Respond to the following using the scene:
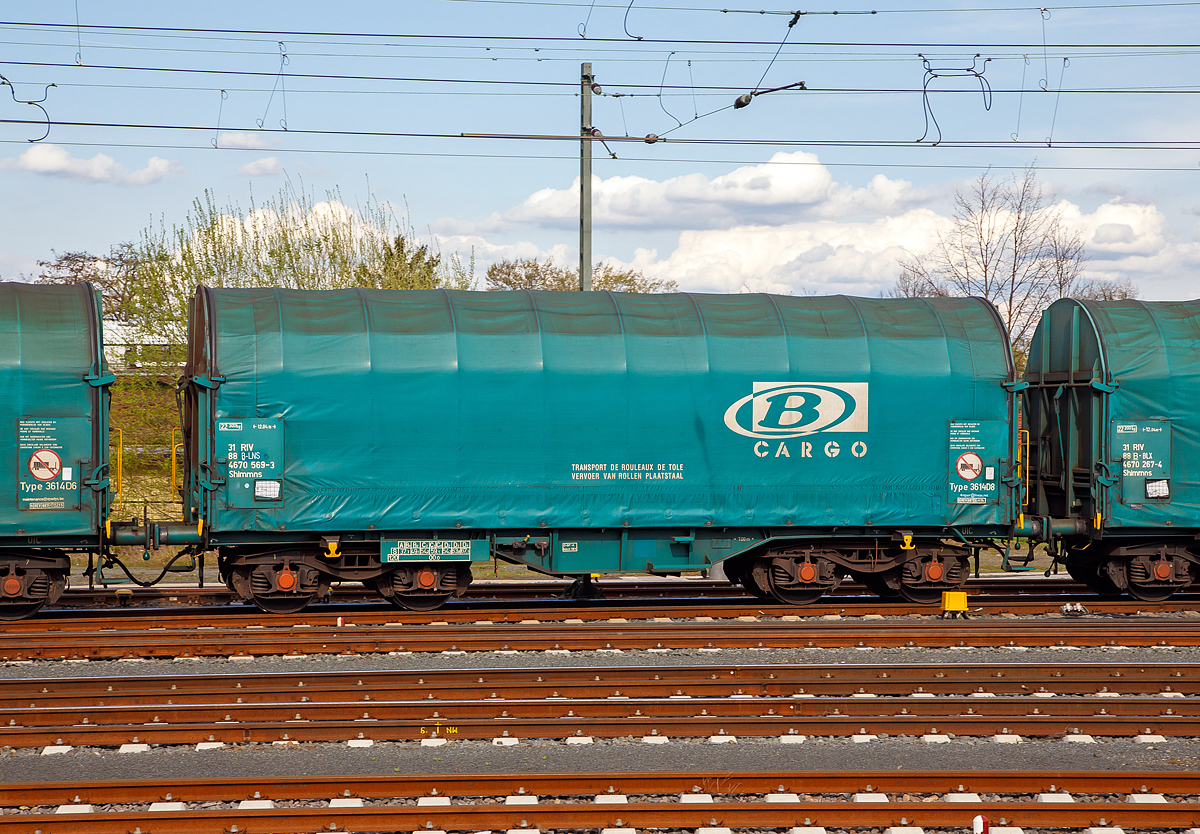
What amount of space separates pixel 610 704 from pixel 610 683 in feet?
2.33

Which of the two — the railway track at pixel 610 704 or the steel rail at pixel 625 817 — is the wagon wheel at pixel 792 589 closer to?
the railway track at pixel 610 704

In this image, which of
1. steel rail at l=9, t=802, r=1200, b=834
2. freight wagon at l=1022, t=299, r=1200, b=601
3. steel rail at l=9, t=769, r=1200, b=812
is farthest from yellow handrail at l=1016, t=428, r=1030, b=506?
steel rail at l=9, t=802, r=1200, b=834

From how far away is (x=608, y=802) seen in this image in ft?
23.5

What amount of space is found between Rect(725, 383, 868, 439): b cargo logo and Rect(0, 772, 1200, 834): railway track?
721cm

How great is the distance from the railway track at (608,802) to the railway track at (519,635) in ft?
14.6

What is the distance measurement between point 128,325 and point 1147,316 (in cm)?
2211

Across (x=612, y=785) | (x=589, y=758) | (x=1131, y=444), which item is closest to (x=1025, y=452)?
(x=1131, y=444)

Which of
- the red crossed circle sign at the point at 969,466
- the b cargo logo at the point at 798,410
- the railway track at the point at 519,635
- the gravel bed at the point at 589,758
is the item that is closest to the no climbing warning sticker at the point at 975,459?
the red crossed circle sign at the point at 969,466

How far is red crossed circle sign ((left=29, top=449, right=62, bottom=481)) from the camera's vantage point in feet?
41.4

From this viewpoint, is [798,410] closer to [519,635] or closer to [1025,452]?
[1025,452]

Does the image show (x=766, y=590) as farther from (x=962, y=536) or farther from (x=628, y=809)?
(x=628, y=809)

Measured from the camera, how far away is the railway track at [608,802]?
666 centimetres

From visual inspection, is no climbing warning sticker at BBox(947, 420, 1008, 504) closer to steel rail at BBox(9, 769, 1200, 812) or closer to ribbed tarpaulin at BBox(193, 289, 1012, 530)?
ribbed tarpaulin at BBox(193, 289, 1012, 530)

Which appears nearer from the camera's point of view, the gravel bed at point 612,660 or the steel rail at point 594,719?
the steel rail at point 594,719
